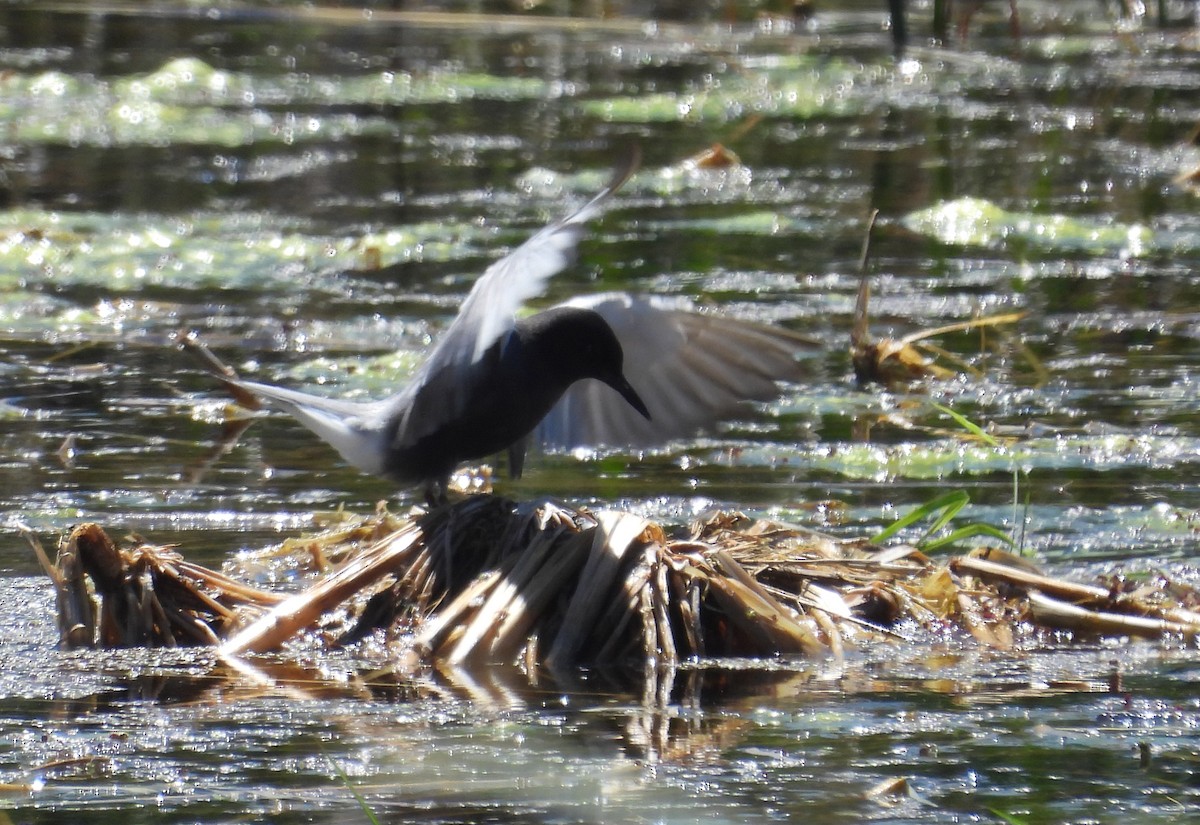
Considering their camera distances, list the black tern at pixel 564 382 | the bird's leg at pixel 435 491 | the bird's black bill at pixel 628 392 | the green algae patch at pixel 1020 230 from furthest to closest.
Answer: the green algae patch at pixel 1020 230 < the bird's leg at pixel 435 491 < the bird's black bill at pixel 628 392 < the black tern at pixel 564 382

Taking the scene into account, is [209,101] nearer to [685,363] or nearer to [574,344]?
[685,363]

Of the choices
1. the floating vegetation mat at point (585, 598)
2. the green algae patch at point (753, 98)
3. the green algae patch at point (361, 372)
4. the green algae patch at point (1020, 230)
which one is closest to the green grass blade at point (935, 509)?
the floating vegetation mat at point (585, 598)

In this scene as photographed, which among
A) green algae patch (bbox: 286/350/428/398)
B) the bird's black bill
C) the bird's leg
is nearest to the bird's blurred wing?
the bird's black bill

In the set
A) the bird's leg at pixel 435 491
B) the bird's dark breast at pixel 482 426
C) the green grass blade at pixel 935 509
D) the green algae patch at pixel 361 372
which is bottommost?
the green grass blade at pixel 935 509

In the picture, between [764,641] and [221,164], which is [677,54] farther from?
[764,641]

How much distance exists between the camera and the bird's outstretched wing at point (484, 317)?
3680 mm

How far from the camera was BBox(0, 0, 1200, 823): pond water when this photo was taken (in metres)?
3.05

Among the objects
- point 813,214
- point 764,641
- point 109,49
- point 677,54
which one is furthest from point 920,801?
point 109,49

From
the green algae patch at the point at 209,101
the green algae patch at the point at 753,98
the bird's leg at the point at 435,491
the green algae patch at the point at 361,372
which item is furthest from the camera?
the green algae patch at the point at 753,98

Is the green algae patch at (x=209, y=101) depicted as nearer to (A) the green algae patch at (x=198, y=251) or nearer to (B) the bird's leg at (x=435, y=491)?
(A) the green algae patch at (x=198, y=251)

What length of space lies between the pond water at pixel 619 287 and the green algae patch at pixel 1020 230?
3cm

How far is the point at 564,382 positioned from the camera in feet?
13.4

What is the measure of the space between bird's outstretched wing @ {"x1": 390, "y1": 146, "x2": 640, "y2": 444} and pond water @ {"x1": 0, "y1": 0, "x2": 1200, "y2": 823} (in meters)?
0.61

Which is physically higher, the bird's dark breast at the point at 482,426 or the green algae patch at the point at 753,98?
the green algae patch at the point at 753,98
